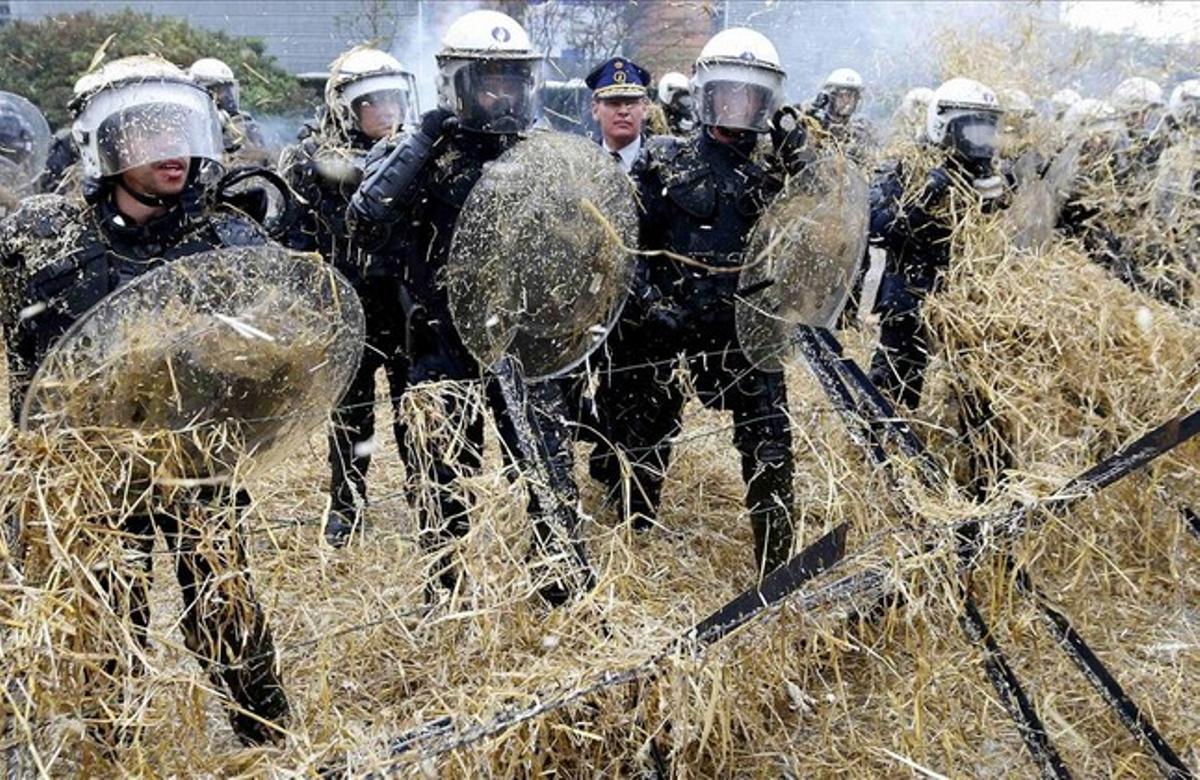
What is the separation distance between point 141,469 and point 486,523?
0.86 metres

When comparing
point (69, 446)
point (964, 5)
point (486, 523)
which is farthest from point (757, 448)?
point (964, 5)

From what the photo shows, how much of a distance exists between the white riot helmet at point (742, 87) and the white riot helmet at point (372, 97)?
5.60 feet

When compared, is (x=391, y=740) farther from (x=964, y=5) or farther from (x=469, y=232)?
(x=964, y=5)

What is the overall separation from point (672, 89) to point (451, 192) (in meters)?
6.20

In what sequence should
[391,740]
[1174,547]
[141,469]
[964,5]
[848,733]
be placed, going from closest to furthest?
[391,740]
[141,469]
[848,733]
[1174,547]
[964,5]

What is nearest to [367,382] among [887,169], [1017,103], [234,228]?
[234,228]

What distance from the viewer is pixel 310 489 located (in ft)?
17.1

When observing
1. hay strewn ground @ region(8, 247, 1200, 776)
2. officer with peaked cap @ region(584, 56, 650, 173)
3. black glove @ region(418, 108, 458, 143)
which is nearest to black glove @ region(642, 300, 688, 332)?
hay strewn ground @ region(8, 247, 1200, 776)

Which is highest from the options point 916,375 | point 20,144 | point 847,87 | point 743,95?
point 743,95

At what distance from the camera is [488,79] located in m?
3.63

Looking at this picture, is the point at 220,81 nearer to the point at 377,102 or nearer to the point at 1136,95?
the point at 377,102

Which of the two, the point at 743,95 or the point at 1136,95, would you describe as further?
the point at 1136,95

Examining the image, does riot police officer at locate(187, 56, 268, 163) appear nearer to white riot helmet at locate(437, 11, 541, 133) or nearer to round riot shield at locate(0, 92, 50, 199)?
round riot shield at locate(0, 92, 50, 199)

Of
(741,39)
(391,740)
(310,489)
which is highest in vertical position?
(741,39)
